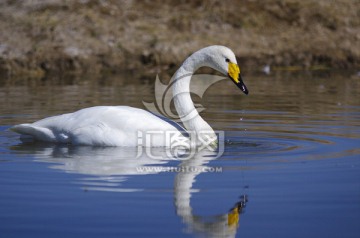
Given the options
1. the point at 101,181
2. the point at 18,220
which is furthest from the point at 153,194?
the point at 18,220

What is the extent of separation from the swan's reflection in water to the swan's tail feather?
14 centimetres

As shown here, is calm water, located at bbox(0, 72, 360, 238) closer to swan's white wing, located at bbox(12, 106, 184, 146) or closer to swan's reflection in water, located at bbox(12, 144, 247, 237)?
swan's reflection in water, located at bbox(12, 144, 247, 237)

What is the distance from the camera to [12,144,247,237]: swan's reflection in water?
5.88 metres

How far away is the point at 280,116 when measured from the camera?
476 inches

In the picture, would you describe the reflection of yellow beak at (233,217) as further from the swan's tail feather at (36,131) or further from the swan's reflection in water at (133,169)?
the swan's tail feather at (36,131)

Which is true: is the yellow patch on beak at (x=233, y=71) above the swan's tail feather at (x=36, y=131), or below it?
above

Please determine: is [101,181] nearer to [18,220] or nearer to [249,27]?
[18,220]

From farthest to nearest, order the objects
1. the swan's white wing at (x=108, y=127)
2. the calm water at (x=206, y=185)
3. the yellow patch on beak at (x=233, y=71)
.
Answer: the yellow patch on beak at (x=233, y=71) → the swan's white wing at (x=108, y=127) → the calm water at (x=206, y=185)

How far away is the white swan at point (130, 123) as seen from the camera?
359 inches

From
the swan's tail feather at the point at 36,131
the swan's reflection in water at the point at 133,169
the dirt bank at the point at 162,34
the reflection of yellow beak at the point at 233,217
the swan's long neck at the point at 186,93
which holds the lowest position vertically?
Answer: the reflection of yellow beak at the point at 233,217

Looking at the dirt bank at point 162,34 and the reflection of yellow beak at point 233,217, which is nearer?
the reflection of yellow beak at point 233,217

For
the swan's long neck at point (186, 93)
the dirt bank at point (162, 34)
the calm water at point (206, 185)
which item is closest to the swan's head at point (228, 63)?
the swan's long neck at point (186, 93)

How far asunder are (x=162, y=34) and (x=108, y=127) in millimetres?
11934

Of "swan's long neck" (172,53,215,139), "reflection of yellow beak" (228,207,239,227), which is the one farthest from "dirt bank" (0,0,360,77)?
"reflection of yellow beak" (228,207,239,227)
